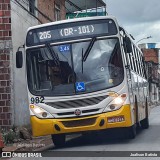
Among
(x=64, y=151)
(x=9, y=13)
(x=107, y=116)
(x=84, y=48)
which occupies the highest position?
(x=9, y=13)

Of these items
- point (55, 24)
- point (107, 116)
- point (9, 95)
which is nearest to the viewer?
point (107, 116)

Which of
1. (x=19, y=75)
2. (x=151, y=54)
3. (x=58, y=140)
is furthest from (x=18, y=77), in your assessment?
(x=151, y=54)

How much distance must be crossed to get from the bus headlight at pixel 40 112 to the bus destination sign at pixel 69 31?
1.82m

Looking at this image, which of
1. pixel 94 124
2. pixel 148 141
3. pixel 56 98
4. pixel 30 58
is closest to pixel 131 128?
pixel 148 141

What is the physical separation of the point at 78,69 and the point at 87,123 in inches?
58.6

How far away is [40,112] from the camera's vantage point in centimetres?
1214

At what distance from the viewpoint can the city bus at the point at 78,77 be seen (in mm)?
11781

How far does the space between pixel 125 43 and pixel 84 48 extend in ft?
4.72

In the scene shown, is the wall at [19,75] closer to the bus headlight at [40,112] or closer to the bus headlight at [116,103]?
the bus headlight at [40,112]

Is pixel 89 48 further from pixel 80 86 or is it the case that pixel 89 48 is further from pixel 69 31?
pixel 80 86

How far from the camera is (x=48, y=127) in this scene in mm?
11961

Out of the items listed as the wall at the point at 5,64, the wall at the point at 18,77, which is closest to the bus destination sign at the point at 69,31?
the wall at the point at 5,64

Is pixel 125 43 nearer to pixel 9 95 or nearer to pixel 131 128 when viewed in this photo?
pixel 131 128

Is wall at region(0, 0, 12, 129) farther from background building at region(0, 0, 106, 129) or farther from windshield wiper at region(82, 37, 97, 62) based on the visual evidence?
windshield wiper at region(82, 37, 97, 62)
